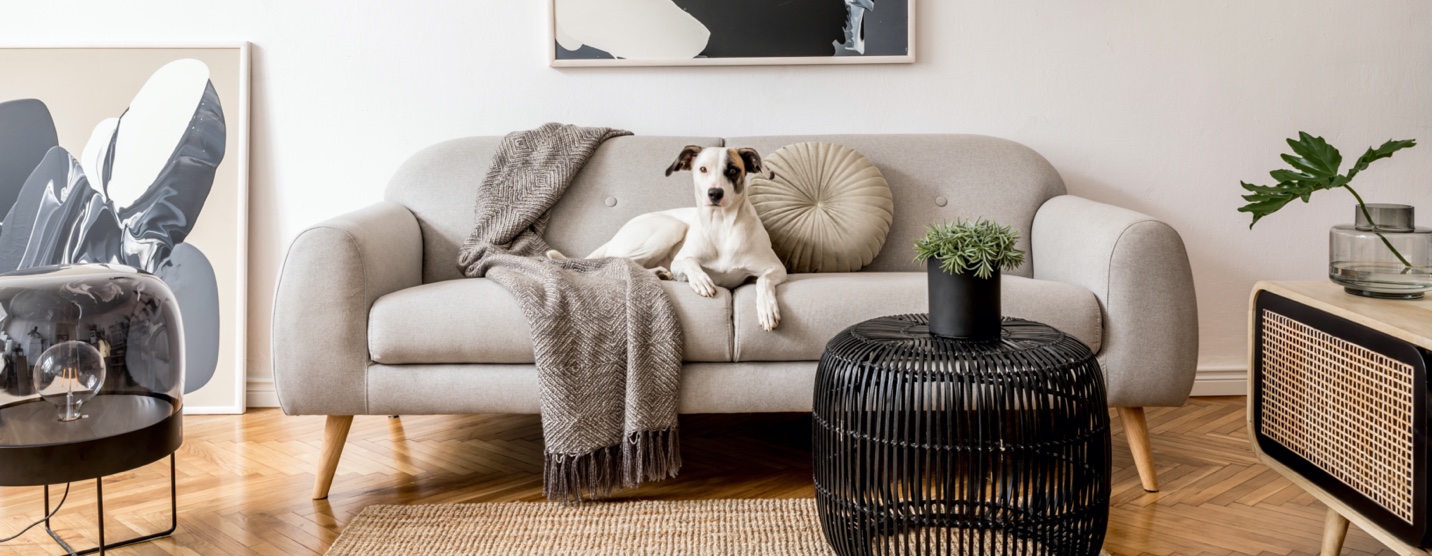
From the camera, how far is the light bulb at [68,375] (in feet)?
5.89

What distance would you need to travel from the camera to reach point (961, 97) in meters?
3.16

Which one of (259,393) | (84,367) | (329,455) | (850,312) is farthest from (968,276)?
(259,393)

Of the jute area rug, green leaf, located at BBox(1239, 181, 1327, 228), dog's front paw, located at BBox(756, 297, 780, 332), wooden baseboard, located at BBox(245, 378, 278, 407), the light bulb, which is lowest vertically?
the jute area rug

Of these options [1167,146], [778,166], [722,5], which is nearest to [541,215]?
[778,166]

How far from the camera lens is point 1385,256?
1755 millimetres

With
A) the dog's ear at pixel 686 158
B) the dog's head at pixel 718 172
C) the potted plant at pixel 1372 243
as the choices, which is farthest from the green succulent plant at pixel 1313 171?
the dog's ear at pixel 686 158

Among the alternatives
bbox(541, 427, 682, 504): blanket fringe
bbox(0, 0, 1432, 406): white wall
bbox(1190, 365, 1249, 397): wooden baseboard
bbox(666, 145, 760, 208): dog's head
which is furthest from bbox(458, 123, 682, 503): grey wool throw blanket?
bbox(1190, 365, 1249, 397): wooden baseboard

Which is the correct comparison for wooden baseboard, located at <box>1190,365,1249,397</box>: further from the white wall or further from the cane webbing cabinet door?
the cane webbing cabinet door

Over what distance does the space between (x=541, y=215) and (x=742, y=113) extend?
2.58 ft

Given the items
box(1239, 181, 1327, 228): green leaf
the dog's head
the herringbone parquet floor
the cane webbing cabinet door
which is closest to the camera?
the cane webbing cabinet door

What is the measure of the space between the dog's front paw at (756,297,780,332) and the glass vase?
1076mm

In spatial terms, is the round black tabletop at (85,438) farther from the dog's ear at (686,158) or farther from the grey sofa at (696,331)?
the dog's ear at (686,158)

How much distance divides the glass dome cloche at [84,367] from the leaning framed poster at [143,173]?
1.15m

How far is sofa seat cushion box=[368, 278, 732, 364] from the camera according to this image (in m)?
2.15
